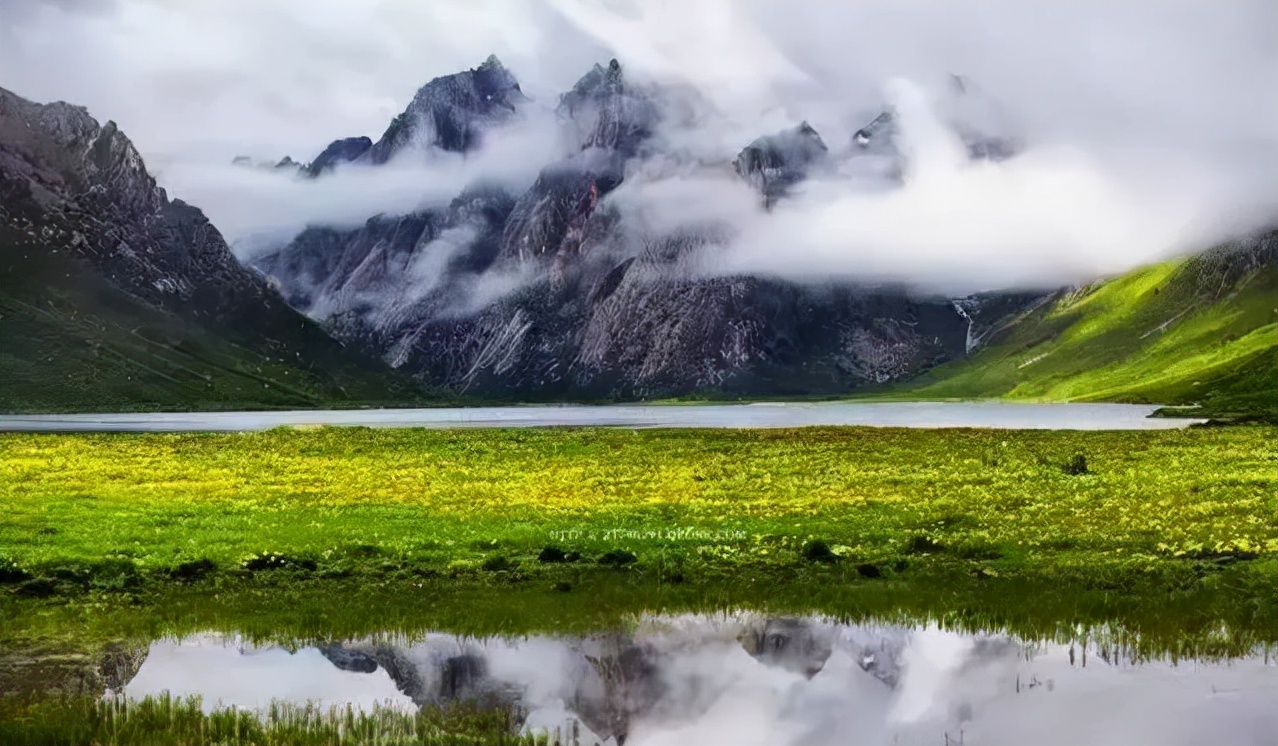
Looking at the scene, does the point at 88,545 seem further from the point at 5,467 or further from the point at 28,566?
the point at 5,467

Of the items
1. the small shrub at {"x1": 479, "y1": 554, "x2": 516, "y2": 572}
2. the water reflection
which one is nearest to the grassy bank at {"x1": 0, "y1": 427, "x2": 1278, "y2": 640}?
the small shrub at {"x1": 479, "y1": 554, "x2": 516, "y2": 572}

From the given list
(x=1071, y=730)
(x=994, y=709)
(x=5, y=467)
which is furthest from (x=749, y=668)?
(x=5, y=467)

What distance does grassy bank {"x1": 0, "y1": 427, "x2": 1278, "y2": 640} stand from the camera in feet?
87.0

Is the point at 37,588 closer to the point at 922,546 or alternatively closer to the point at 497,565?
the point at 497,565

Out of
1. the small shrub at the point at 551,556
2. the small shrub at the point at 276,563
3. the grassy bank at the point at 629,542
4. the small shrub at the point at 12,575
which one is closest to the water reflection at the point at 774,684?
the grassy bank at the point at 629,542

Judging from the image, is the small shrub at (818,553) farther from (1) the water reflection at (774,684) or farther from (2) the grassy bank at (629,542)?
(1) the water reflection at (774,684)

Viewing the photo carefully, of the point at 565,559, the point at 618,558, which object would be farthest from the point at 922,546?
the point at 565,559

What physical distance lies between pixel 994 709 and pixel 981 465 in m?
50.2

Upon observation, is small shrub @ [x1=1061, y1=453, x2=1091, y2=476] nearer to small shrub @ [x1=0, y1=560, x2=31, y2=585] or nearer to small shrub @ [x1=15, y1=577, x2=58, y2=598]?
small shrub @ [x1=15, y1=577, x2=58, y2=598]

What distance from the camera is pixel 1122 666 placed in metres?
20.8

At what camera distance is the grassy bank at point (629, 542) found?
87.0ft

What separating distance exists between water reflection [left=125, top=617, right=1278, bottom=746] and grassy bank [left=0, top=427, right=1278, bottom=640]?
2396mm

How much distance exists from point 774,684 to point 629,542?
1654cm

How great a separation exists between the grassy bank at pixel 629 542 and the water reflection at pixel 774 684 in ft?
7.86
